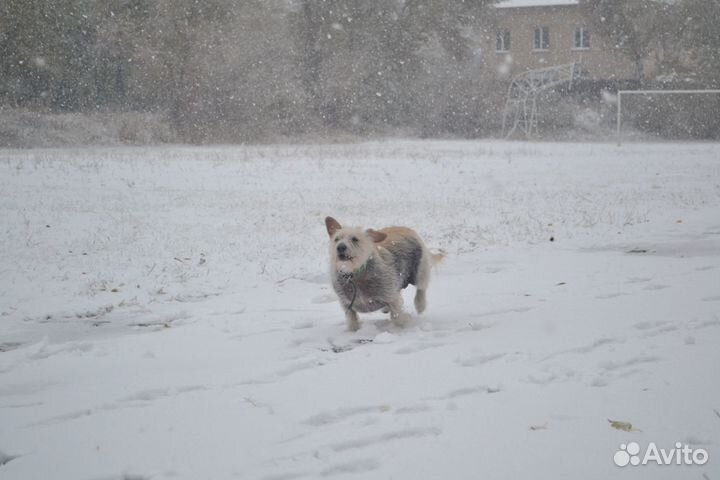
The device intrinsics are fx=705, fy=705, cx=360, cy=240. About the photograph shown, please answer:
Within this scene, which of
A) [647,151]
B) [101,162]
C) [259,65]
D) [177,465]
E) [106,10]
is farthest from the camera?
[259,65]

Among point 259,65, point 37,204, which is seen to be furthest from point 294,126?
point 37,204

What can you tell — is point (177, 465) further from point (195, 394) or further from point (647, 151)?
point (647, 151)

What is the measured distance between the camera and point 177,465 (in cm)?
351

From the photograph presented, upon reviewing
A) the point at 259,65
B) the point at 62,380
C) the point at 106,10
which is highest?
the point at 106,10

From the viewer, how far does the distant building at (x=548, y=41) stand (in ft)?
165

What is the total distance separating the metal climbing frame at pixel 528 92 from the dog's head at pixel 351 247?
33490 mm

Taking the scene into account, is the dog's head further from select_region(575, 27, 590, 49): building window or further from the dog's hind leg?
select_region(575, 27, 590, 49): building window

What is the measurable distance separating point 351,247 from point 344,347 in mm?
813

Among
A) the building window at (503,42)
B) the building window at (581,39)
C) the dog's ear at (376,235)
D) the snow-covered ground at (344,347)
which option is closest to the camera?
the snow-covered ground at (344,347)

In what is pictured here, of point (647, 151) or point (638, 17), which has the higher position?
point (638, 17)

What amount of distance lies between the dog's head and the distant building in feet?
152

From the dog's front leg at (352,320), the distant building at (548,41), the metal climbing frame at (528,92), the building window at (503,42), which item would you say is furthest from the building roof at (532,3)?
the dog's front leg at (352,320)

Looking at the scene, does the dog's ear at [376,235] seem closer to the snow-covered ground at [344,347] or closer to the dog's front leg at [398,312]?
the dog's front leg at [398,312]

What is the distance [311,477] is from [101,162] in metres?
17.6
